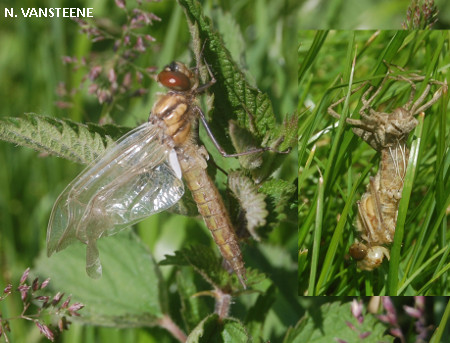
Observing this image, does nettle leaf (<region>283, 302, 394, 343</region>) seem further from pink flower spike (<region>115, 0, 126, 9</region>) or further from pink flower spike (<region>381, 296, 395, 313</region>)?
pink flower spike (<region>115, 0, 126, 9</region>)

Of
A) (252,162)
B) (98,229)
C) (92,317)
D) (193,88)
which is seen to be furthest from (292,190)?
(92,317)

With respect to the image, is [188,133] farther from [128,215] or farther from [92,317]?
[92,317]

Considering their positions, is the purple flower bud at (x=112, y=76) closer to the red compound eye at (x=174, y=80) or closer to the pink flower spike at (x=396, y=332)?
the red compound eye at (x=174, y=80)

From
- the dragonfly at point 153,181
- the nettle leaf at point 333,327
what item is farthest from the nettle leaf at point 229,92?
the nettle leaf at point 333,327

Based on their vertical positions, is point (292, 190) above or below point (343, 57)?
below

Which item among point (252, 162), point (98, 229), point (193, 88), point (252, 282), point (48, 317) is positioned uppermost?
point (193, 88)

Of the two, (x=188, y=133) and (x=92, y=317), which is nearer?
(x=188, y=133)
